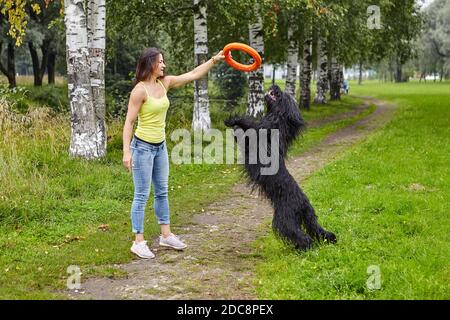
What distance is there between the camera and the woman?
6.00m

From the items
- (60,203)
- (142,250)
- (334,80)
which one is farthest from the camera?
(334,80)

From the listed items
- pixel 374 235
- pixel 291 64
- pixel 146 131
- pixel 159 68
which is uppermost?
pixel 291 64

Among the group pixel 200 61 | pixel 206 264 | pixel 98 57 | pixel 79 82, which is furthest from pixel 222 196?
pixel 200 61

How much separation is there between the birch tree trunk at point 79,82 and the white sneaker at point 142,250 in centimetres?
478

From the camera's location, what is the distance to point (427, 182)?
31.8ft

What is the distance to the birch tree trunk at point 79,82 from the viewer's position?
10414mm

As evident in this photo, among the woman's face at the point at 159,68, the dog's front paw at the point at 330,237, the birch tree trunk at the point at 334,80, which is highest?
the birch tree trunk at the point at 334,80

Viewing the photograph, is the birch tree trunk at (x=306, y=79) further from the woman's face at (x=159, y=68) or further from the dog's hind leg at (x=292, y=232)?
the dog's hind leg at (x=292, y=232)

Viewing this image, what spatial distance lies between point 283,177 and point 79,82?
19.4 ft

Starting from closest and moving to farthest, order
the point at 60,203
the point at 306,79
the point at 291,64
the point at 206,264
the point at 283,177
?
1. the point at 206,264
2. the point at 283,177
3. the point at 60,203
4. the point at 291,64
5. the point at 306,79

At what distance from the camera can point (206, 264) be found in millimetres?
6039

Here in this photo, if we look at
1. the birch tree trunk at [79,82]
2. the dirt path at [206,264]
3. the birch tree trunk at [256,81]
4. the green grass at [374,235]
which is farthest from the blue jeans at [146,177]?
the birch tree trunk at [256,81]

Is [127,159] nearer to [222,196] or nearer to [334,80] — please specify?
[222,196]
